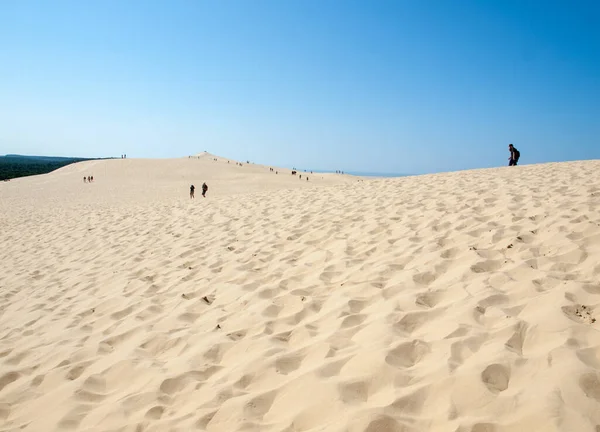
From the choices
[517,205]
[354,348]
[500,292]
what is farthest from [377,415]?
[517,205]

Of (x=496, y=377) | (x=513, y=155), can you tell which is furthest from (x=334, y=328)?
(x=513, y=155)

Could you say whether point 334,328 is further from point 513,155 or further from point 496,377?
point 513,155

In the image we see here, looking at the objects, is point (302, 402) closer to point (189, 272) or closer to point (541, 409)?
point (541, 409)

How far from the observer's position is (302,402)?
243 cm

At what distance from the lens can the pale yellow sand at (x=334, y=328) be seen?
7.48 feet

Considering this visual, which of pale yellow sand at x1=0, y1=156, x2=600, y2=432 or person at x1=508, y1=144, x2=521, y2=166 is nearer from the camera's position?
pale yellow sand at x1=0, y1=156, x2=600, y2=432

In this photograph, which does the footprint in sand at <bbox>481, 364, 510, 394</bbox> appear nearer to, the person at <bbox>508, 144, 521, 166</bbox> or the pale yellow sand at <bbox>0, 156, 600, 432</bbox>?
the pale yellow sand at <bbox>0, 156, 600, 432</bbox>

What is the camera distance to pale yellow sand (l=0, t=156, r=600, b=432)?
2.28 metres

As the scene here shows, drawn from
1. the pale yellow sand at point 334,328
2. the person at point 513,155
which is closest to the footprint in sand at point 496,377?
the pale yellow sand at point 334,328

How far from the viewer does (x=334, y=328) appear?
10.9 ft

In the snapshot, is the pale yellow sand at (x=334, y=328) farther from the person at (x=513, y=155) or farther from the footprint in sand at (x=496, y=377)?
the person at (x=513, y=155)

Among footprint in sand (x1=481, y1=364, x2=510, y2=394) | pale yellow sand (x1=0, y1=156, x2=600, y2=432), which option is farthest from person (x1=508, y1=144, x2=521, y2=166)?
footprint in sand (x1=481, y1=364, x2=510, y2=394)

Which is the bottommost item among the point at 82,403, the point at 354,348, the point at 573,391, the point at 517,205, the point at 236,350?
the point at 82,403

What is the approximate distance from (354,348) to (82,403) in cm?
218
